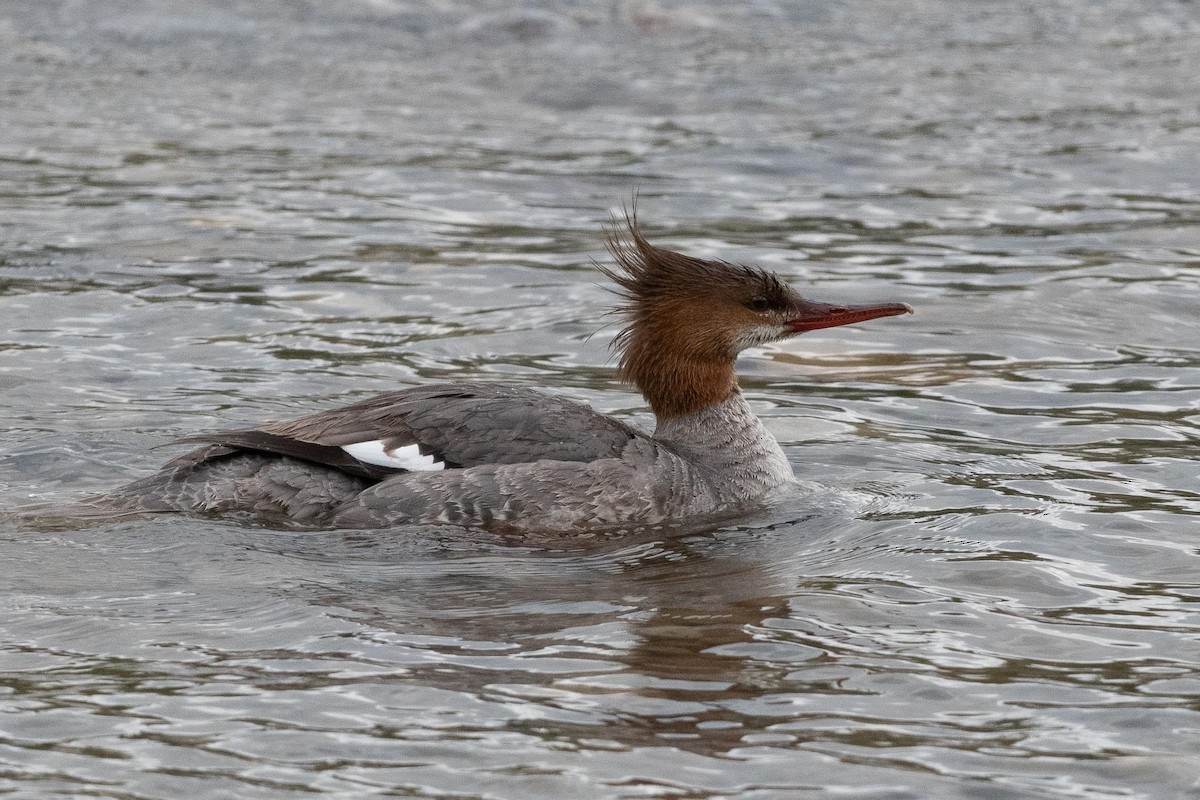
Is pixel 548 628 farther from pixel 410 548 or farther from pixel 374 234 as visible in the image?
pixel 374 234

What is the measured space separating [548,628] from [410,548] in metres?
1.03

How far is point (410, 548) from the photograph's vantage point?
6.64 m

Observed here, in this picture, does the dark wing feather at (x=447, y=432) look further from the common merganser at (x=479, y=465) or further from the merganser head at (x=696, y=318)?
the merganser head at (x=696, y=318)

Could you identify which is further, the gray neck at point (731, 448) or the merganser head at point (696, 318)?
the merganser head at point (696, 318)

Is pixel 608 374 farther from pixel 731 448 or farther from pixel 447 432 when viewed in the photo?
pixel 447 432

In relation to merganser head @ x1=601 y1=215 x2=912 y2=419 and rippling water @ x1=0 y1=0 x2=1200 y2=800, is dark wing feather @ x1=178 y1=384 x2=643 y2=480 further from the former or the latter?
merganser head @ x1=601 y1=215 x2=912 y2=419

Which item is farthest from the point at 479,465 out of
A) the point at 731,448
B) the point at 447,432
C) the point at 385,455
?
the point at 731,448

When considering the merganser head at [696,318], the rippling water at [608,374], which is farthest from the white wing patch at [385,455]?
the merganser head at [696,318]

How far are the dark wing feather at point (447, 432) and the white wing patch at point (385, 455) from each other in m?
0.02

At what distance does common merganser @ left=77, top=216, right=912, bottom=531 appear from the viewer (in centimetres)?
682

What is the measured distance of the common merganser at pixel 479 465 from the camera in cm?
682

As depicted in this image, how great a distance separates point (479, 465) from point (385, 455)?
0.37 m

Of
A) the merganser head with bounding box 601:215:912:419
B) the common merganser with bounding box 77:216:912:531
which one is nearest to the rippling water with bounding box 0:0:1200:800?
the common merganser with bounding box 77:216:912:531

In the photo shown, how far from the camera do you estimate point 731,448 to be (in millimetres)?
7492
